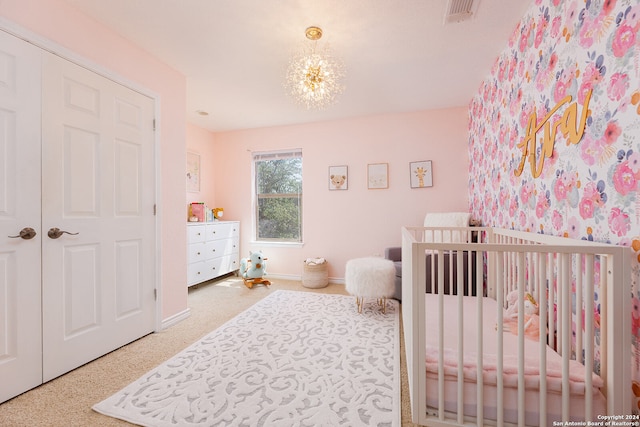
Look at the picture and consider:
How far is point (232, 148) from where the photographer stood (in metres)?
4.27

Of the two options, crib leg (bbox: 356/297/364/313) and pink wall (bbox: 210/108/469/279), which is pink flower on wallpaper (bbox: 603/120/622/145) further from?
pink wall (bbox: 210/108/469/279)

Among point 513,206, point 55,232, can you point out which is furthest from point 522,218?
point 55,232

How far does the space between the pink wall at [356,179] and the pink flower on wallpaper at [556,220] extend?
194 cm

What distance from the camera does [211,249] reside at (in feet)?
11.7

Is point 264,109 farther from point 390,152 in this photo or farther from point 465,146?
point 465,146

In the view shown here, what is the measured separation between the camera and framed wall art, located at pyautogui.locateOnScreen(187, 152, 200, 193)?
3811 mm

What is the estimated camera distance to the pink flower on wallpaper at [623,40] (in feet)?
3.24

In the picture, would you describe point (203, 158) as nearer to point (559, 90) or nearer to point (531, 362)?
point (559, 90)

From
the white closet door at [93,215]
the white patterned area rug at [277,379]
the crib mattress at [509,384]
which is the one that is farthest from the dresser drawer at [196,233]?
the crib mattress at [509,384]

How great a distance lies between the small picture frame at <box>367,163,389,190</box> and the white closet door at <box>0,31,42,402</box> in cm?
311

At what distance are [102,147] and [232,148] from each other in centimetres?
251

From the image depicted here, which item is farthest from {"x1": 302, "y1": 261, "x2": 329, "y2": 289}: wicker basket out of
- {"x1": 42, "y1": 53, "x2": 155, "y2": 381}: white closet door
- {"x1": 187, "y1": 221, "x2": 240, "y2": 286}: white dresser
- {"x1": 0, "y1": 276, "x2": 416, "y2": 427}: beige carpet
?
{"x1": 42, "y1": 53, "x2": 155, "y2": 381}: white closet door

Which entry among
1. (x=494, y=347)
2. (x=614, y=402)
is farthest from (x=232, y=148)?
(x=614, y=402)

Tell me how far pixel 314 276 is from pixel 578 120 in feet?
9.50
